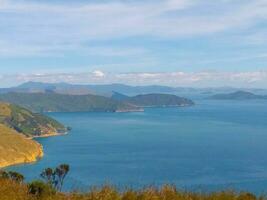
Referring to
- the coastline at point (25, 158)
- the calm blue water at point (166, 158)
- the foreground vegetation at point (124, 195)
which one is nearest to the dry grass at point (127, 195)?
the foreground vegetation at point (124, 195)

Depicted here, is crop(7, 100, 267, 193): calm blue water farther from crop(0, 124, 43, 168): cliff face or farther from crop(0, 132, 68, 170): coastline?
crop(0, 124, 43, 168): cliff face

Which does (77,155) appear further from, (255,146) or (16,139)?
(255,146)

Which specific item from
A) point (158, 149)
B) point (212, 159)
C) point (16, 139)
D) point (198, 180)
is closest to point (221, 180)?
point (198, 180)

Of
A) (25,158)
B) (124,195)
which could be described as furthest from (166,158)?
(124,195)

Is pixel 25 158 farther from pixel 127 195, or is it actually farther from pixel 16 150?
pixel 127 195

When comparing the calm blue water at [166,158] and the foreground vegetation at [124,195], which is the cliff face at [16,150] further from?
the foreground vegetation at [124,195]

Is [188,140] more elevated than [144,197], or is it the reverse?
[144,197]
